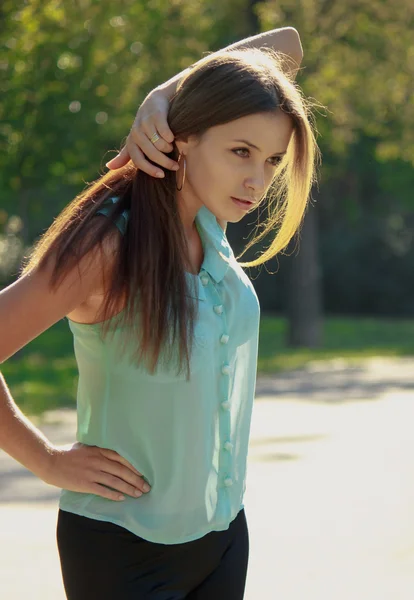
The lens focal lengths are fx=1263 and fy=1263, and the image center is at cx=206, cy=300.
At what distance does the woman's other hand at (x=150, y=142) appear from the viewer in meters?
2.41

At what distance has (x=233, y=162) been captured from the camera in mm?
2430

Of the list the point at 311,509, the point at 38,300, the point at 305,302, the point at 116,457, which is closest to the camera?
the point at 38,300

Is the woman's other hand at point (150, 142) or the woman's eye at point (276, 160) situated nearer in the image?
the woman's other hand at point (150, 142)

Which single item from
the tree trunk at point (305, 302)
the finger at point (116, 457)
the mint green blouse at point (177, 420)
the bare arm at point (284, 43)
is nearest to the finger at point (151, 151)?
the mint green blouse at point (177, 420)

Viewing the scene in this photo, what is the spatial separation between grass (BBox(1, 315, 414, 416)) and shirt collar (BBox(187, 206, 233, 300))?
356 inches

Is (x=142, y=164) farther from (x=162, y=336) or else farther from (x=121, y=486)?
(x=121, y=486)

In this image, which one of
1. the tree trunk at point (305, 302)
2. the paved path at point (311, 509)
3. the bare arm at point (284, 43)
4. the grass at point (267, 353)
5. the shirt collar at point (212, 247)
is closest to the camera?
the shirt collar at point (212, 247)

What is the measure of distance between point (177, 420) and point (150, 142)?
1.79 feet

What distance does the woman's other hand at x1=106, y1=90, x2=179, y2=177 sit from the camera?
7.89 feet

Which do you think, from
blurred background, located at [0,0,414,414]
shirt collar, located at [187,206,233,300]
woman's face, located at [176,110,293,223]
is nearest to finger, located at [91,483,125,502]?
shirt collar, located at [187,206,233,300]

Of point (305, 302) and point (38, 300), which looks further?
point (305, 302)

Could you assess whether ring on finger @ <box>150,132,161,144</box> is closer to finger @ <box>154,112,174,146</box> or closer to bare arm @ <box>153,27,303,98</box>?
finger @ <box>154,112,174,146</box>

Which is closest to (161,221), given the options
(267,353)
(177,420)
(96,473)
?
(177,420)

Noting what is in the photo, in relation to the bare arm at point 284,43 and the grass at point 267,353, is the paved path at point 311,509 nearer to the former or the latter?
the grass at point 267,353
